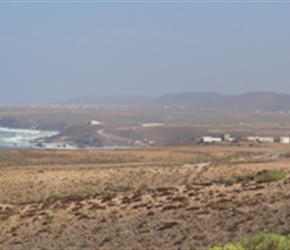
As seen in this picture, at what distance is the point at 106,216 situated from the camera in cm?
2838

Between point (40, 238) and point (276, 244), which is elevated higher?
point (276, 244)

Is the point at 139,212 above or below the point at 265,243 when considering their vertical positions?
below

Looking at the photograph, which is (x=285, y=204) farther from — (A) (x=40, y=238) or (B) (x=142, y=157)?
(B) (x=142, y=157)

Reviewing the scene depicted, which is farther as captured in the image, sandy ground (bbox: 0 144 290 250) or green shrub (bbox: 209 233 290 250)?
sandy ground (bbox: 0 144 290 250)

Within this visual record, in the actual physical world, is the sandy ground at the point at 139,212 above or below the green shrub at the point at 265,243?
below

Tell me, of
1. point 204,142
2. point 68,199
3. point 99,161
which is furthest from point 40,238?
point 204,142

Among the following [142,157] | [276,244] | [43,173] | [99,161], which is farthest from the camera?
[142,157]

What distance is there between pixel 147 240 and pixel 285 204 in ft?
19.8

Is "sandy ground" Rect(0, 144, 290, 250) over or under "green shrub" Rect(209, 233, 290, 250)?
under

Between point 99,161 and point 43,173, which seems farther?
point 99,161

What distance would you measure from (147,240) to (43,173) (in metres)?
27.8

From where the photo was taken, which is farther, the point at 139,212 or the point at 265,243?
the point at 139,212

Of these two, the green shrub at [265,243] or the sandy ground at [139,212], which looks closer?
the green shrub at [265,243]

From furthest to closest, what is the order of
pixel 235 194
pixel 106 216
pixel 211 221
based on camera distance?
pixel 235 194, pixel 106 216, pixel 211 221
